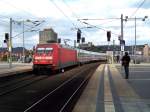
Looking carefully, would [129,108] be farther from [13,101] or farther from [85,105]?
[13,101]

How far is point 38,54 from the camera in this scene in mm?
43781

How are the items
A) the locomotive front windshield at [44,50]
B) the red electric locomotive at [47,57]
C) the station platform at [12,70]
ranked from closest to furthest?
the station platform at [12,70] → the red electric locomotive at [47,57] → the locomotive front windshield at [44,50]

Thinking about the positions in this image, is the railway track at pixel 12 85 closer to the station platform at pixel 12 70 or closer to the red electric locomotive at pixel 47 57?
the station platform at pixel 12 70

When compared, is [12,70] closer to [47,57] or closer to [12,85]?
[47,57]

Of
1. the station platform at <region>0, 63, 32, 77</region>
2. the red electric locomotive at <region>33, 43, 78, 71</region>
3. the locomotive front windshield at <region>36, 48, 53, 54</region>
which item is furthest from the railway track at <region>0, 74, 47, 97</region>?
the locomotive front windshield at <region>36, 48, 53, 54</region>

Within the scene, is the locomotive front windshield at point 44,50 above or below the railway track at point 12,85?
above

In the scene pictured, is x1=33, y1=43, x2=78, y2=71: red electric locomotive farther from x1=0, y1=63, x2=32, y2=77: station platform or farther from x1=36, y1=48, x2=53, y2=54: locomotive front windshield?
x1=0, y1=63, x2=32, y2=77: station platform

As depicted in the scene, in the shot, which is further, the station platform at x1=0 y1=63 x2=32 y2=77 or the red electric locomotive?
the red electric locomotive

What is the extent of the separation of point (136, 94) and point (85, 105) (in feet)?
15.1

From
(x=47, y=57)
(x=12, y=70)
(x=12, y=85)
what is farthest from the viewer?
(x=12, y=70)

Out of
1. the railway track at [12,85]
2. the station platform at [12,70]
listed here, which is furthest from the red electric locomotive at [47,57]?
the railway track at [12,85]

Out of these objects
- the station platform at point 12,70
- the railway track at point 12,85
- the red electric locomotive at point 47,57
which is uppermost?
the red electric locomotive at point 47,57

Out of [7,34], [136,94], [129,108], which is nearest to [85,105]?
[129,108]

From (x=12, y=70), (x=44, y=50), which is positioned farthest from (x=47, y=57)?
(x=12, y=70)
